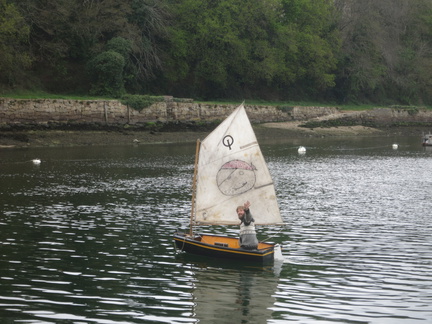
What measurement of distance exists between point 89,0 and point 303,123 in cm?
3216

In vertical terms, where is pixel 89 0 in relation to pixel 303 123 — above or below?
above

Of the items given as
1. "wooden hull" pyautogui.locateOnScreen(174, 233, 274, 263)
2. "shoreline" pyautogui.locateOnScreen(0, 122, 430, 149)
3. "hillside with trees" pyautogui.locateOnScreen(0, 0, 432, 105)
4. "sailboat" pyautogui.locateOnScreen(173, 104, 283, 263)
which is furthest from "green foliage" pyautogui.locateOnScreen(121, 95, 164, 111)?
"wooden hull" pyautogui.locateOnScreen(174, 233, 274, 263)

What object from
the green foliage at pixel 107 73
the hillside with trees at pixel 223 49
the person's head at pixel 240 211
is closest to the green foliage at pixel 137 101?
the green foliage at pixel 107 73

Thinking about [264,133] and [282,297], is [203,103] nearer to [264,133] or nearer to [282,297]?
[264,133]

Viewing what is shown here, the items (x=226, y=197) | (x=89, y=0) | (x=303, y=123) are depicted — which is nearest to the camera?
(x=226, y=197)

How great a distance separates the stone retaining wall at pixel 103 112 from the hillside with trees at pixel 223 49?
3.52m

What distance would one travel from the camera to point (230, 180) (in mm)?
22391

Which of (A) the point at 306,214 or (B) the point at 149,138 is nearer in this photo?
(A) the point at 306,214

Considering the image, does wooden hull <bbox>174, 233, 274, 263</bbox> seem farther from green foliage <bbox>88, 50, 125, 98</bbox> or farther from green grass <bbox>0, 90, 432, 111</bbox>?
green foliage <bbox>88, 50, 125, 98</bbox>

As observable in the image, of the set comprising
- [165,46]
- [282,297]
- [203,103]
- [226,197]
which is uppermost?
[165,46]

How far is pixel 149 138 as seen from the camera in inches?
2625

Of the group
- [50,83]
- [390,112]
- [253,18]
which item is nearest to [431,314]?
[50,83]

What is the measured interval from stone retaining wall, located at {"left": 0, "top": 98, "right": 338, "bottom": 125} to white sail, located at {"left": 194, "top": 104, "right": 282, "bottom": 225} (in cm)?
4187

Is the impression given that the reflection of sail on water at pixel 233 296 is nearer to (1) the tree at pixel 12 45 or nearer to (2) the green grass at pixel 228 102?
(1) the tree at pixel 12 45
